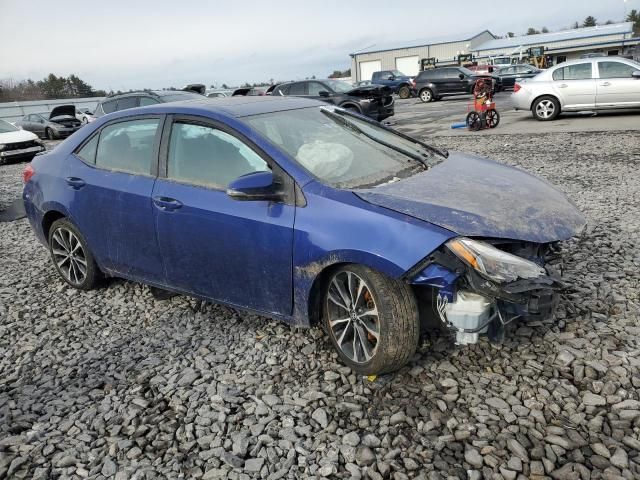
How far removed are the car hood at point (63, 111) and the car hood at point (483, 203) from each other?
23.4 meters

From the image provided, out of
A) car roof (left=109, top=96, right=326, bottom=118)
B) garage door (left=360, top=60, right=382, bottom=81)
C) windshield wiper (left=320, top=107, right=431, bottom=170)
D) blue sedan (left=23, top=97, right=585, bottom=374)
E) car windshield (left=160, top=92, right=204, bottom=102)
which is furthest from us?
garage door (left=360, top=60, right=382, bottom=81)

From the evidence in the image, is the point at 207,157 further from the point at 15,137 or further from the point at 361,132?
the point at 15,137

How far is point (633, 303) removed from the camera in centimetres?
356

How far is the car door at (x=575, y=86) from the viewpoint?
1373cm

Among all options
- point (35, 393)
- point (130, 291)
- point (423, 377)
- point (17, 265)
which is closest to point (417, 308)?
point (423, 377)

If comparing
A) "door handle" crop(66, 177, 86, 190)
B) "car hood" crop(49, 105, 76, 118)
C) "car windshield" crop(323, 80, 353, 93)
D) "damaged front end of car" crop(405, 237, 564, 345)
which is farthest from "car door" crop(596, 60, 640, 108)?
"car hood" crop(49, 105, 76, 118)

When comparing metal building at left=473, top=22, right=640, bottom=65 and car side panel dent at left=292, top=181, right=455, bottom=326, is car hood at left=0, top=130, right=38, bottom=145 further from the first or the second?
metal building at left=473, top=22, right=640, bottom=65

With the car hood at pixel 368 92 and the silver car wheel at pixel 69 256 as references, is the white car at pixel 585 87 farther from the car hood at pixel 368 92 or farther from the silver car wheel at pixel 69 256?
the silver car wheel at pixel 69 256

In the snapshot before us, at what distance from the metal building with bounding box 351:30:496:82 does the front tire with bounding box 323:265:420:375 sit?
2260 inches

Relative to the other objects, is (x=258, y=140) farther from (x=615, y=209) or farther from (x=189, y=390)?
(x=615, y=209)

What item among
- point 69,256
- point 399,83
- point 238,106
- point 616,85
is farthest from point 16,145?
point 399,83

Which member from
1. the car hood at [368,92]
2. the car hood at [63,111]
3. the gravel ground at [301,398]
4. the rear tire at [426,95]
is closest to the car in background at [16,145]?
the car hood at [63,111]

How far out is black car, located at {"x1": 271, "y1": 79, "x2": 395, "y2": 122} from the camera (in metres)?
15.9

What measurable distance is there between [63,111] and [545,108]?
20136 millimetres
